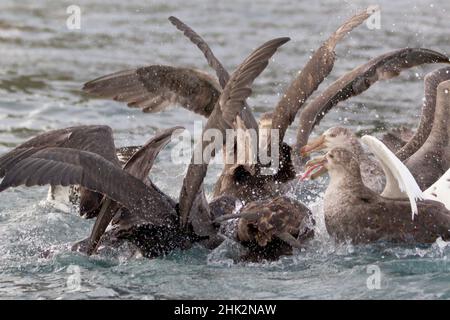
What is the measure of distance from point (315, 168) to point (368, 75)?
51.7 inches

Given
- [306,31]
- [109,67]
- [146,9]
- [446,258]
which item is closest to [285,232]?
[446,258]

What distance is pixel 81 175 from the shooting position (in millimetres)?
8422

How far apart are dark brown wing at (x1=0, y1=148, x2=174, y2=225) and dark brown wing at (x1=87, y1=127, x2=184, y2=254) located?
239 millimetres

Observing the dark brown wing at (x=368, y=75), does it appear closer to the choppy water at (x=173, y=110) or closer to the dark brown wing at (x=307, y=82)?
the dark brown wing at (x=307, y=82)

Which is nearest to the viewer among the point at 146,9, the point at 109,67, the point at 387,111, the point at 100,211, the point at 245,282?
the point at 245,282

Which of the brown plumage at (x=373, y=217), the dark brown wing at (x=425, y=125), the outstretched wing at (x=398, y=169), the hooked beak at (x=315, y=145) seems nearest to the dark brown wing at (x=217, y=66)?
the hooked beak at (x=315, y=145)

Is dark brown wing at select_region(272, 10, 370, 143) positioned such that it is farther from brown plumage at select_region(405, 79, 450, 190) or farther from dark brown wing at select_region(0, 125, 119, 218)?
dark brown wing at select_region(0, 125, 119, 218)

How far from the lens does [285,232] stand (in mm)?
8773

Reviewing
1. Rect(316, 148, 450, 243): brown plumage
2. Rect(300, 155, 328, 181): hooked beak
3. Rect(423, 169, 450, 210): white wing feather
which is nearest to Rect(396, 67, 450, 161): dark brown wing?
Rect(423, 169, 450, 210): white wing feather

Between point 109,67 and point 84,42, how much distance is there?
138 cm

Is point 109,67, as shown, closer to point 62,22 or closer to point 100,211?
point 62,22

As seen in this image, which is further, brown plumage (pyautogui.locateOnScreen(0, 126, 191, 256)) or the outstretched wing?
the outstretched wing

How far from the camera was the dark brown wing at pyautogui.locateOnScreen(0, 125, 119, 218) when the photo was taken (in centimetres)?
877

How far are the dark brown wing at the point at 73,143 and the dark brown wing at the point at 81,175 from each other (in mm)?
208
